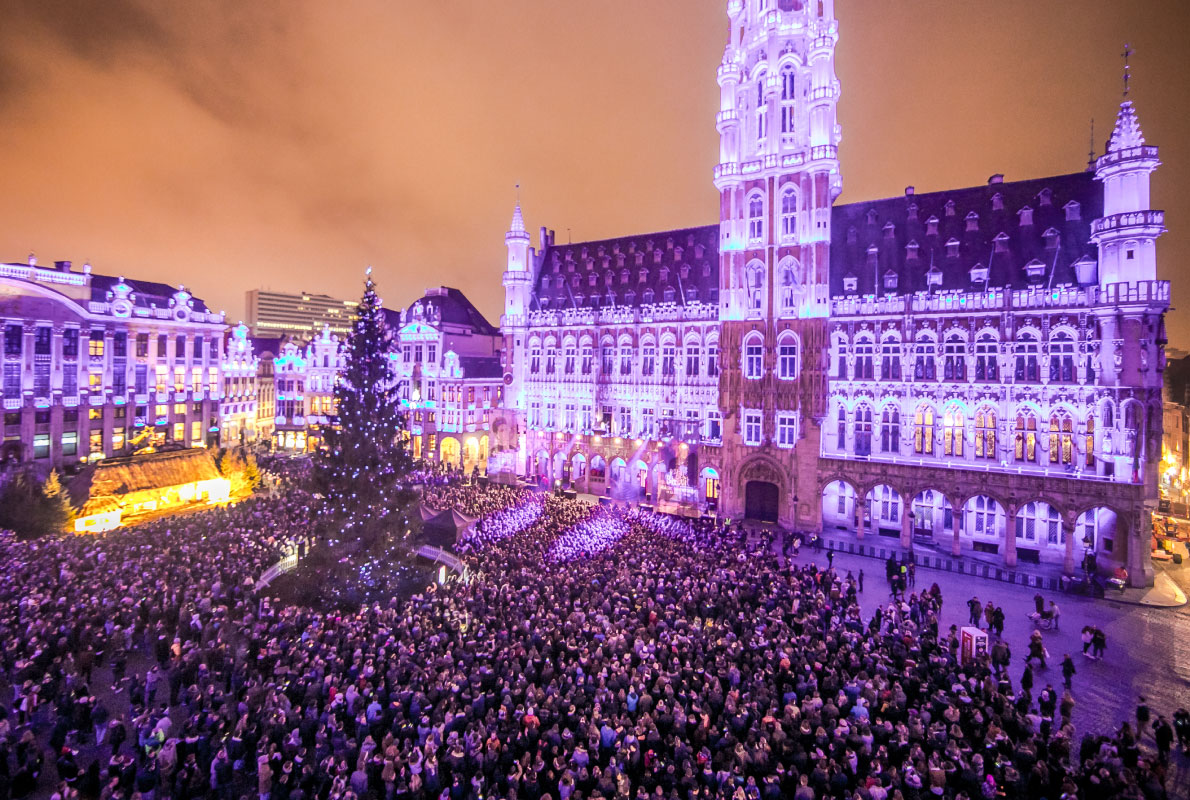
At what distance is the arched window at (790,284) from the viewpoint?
133ft

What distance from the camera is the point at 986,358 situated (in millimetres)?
35281

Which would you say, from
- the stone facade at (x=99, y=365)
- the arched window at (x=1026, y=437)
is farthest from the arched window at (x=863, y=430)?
the stone facade at (x=99, y=365)

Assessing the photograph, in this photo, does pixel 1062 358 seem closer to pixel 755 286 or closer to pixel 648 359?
pixel 755 286

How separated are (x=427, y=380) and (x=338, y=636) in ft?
142

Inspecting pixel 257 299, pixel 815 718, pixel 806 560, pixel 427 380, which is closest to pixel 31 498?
pixel 427 380

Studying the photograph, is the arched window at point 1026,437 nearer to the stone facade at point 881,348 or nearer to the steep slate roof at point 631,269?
the stone facade at point 881,348

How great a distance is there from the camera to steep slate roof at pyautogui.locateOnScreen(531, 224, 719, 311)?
49281mm

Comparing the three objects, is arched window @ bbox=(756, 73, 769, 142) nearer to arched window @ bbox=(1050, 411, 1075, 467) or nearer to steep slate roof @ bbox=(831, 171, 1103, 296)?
steep slate roof @ bbox=(831, 171, 1103, 296)

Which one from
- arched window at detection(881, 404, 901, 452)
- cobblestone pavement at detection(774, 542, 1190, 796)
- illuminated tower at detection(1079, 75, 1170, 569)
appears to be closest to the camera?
cobblestone pavement at detection(774, 542, 1190, 796)

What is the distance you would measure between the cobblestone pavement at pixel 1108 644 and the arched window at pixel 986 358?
12.9m

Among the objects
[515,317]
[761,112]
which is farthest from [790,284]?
[515,317]

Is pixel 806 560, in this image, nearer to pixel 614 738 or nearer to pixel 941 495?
pixel 941 495

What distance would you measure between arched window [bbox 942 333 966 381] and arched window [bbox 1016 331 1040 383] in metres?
2.85

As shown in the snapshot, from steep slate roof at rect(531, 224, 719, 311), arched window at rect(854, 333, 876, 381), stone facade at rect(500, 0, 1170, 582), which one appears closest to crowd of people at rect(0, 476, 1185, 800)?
stone facade at rect(500, 0, 1170, 582)
